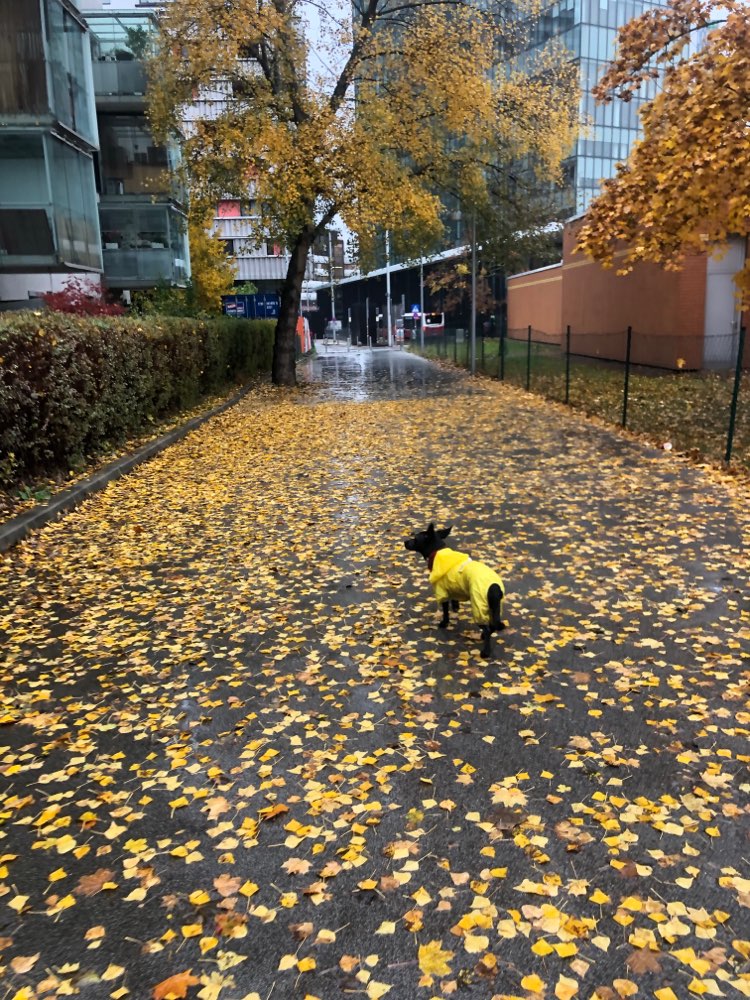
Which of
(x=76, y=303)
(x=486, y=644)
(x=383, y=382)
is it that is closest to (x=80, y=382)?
(x=486, y=644)

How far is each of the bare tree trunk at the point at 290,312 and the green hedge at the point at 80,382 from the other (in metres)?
6.45

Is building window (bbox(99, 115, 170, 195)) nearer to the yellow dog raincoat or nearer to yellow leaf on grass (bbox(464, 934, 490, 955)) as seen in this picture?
the yellow dog raincoat

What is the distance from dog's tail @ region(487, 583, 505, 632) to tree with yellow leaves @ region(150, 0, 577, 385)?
1588 cm

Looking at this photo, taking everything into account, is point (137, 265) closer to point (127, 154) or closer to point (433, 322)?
point (127, 154)

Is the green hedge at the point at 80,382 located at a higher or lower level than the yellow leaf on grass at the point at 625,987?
higher

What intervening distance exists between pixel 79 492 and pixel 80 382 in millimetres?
1870

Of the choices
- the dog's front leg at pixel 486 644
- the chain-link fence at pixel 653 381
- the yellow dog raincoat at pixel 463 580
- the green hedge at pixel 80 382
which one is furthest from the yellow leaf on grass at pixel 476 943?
the chain-link fence at pixel 653 381

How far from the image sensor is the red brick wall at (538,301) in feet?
120

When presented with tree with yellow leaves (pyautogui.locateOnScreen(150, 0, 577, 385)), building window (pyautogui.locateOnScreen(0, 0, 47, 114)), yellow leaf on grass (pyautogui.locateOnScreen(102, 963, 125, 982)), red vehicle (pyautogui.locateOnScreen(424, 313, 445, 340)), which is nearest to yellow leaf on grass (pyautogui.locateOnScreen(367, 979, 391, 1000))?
yellow leaf on grass (pyautogui.locateOnScreen(102, 963, 125, 982))

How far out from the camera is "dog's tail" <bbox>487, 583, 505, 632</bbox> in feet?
14.3

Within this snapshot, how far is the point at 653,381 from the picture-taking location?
1973 cm

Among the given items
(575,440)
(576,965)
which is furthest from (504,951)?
(575,440)

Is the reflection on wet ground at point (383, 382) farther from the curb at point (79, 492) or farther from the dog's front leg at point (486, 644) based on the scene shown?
the dog's front leg at point (486, 644)

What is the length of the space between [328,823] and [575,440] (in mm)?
10299
